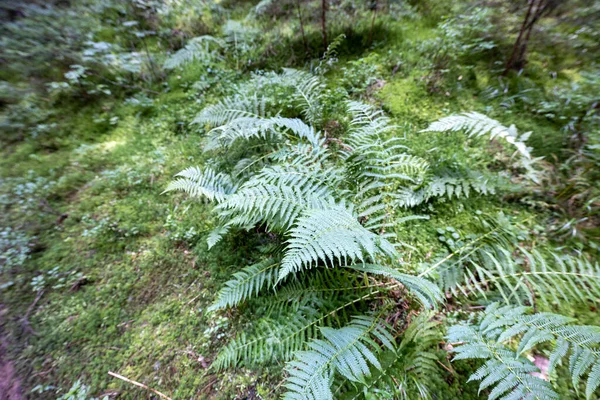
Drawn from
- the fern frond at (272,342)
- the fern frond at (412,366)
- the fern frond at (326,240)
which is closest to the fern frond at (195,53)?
the fern frond at (326,240)

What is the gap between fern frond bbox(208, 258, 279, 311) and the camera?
199cm

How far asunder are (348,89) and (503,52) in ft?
6.49

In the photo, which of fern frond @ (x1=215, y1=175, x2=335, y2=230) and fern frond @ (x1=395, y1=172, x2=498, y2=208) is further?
fern frond @ (x1=395, y1=172, x2=498, y2=208)

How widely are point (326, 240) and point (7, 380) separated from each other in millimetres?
2543

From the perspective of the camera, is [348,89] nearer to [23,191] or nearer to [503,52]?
[503,52]

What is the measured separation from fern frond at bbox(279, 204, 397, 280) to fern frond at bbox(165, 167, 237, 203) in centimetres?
114

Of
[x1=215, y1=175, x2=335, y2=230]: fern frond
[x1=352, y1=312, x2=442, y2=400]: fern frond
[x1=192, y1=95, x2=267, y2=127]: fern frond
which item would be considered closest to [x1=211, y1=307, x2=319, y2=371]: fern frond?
[x1=352, y1=312, x2=442, y2=400]: fern frond

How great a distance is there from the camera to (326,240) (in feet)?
4.83

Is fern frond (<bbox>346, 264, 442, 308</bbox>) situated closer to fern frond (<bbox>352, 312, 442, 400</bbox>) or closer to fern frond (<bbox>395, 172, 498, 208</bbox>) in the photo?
fern frond (<bbox>352, 312, 442, 400</bbox>)

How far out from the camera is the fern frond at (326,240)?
1.42m

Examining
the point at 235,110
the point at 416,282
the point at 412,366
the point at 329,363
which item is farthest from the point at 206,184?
the point at 412,366

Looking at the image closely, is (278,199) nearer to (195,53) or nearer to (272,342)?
(272,342)

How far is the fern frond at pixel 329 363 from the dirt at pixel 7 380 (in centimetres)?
201

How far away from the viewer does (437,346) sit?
5.85 feet
